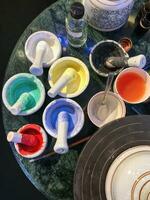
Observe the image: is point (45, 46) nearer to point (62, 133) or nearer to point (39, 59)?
point (39, 59)

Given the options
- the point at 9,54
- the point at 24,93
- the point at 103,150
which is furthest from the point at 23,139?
the point at 9,54

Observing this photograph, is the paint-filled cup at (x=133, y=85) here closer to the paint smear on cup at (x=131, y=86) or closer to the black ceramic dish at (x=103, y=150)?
the paint smear on cup at (x=131, y=86)

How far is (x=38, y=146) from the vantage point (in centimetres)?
110

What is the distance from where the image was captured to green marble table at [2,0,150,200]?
3.61ft

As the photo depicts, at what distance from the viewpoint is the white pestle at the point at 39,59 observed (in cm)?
103

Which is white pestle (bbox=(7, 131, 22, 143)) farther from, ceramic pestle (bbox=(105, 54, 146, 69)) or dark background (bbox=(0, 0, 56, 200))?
dark background (bbox=(0, 0, 56, 200))

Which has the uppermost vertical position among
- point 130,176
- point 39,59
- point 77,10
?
point 77,10

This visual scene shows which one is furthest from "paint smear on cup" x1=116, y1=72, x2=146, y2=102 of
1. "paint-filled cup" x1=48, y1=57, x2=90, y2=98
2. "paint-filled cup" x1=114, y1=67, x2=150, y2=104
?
"paint-filled cup" x1=48, y1=57, x2=90, y2=98

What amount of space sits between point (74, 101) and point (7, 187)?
668 millimetres

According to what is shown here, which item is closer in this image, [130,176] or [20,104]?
[130,176]

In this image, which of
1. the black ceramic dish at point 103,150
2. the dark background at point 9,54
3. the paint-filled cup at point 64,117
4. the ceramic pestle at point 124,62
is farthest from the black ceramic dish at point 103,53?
the dark background at point 9,54

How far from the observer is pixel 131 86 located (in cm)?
115

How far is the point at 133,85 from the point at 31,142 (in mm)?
342

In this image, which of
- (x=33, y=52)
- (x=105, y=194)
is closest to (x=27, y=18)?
(x=33, y=52)
